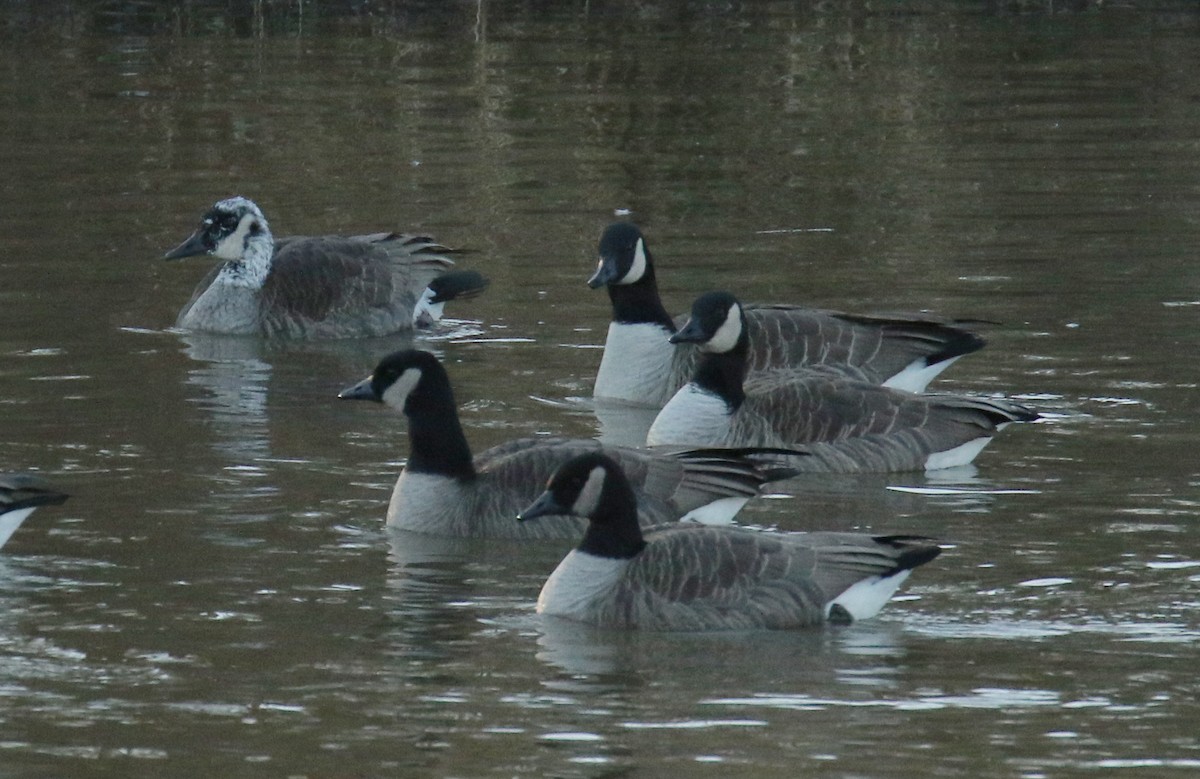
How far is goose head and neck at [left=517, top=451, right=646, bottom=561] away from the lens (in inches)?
395

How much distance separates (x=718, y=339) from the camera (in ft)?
43.5

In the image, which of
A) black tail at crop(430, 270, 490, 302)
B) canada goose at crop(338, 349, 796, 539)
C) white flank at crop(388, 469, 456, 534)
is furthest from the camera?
black tail at crop(430, 270, 490, 302)

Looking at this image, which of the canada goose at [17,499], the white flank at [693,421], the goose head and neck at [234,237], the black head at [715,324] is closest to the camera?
the canada goose at [17,499]

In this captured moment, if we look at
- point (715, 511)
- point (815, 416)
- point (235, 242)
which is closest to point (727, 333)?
point (815, 416)

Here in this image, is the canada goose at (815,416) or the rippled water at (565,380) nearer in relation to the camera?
the rippled water at (565,380)

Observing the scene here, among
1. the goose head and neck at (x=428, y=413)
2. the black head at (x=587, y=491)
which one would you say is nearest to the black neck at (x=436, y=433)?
the goose head and neck at (x=428, y=413)

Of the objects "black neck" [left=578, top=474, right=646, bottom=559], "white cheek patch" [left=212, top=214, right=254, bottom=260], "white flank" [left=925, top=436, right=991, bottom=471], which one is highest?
"white cheek patch" [left=212, top=214, right=254, bottom=260]

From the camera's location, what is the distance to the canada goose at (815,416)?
12891mm

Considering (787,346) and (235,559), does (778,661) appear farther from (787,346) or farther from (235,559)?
(787,346)

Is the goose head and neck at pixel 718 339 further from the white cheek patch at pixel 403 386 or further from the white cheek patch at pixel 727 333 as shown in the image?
the white cheek patch at pixel 403 386

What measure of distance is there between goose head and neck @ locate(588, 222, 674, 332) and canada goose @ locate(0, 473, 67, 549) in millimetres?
4800

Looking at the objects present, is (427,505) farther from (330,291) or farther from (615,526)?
(330,291)

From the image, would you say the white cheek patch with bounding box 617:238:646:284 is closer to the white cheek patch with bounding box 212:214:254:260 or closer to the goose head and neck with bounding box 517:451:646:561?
the white cheek patch with bounding box 212:214:254:260

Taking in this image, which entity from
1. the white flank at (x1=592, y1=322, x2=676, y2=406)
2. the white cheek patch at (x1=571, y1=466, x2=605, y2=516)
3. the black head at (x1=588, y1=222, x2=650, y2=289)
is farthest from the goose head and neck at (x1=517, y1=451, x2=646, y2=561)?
the black head at (x1=588, y1=222, x2=650, y2=289)
